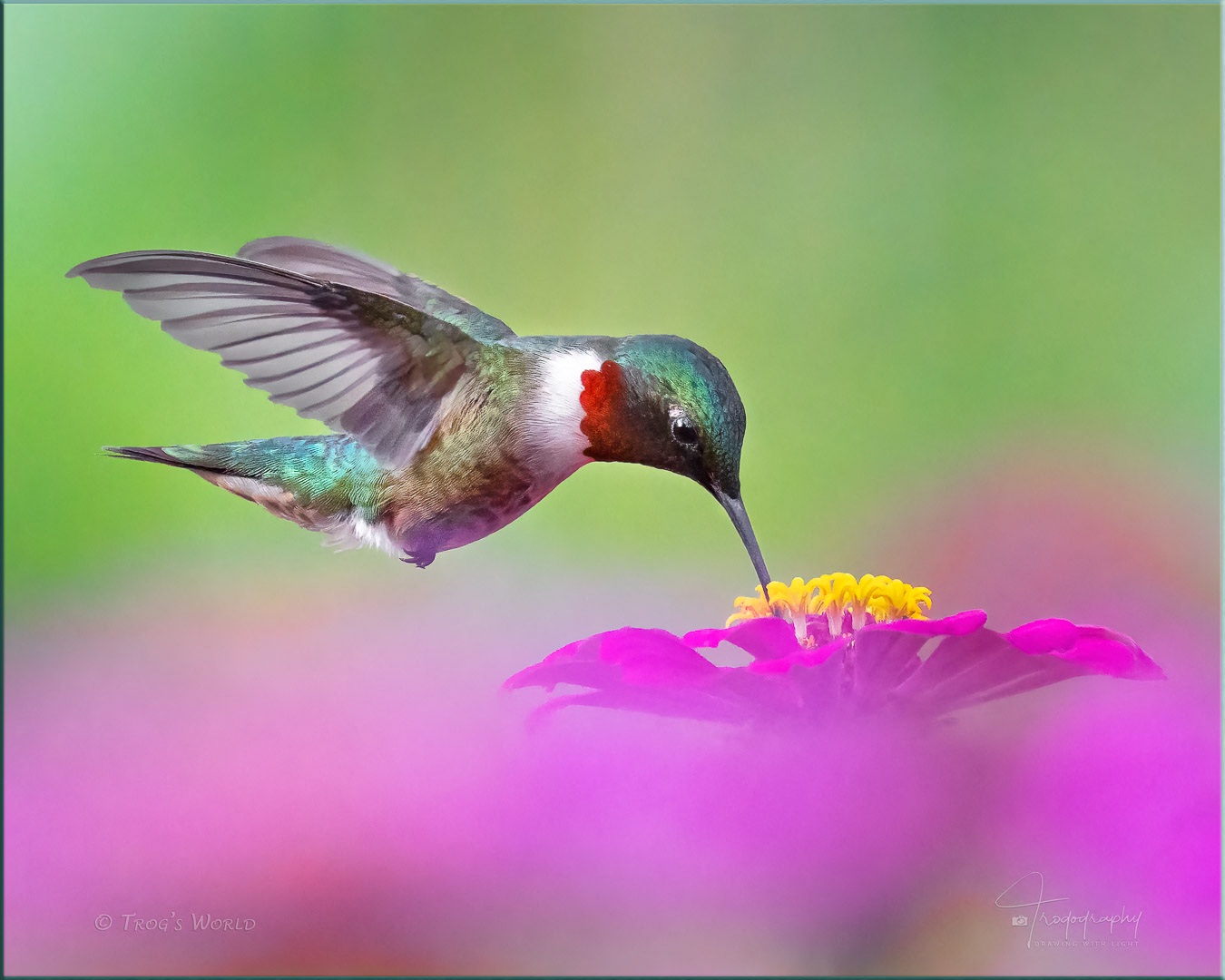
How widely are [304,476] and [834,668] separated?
13.4 inches

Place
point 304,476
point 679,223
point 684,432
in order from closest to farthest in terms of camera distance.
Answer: point 684,432 < point 304,476 < point 679,223

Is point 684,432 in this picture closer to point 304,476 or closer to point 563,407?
point 563,407

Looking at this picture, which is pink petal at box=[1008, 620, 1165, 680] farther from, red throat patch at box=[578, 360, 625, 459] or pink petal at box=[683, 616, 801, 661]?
red throat patch at box=[578, 360, 625, 459]

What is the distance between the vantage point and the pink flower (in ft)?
1.38

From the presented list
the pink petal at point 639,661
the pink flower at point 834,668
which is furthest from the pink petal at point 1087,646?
the pink petal at point 639,661

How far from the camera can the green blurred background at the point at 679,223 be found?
2.65 feet

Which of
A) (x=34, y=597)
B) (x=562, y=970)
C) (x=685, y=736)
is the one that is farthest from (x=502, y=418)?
(x=34, y=597)

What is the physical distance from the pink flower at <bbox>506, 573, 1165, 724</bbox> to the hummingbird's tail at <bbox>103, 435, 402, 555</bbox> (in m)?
0.18

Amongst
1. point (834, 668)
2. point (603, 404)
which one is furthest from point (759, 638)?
point (603, 404)

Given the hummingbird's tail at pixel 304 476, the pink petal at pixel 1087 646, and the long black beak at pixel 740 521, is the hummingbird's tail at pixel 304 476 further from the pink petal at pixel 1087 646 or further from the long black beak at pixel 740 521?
the pink petal at pixel 1087 646

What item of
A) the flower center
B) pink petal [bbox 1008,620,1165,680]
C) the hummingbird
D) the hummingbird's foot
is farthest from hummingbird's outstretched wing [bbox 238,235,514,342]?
pink petal [bbox 1008,620,1165,680]

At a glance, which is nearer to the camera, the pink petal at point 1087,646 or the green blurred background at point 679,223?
the pink petal at point 1087,646

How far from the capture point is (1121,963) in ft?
2.08

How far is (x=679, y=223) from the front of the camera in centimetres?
90
